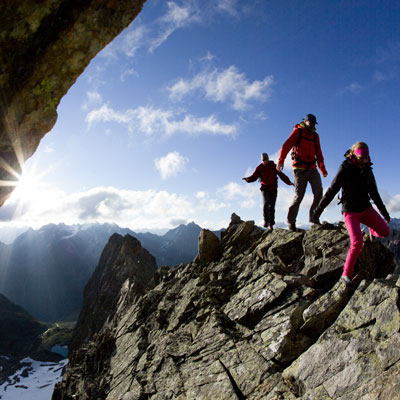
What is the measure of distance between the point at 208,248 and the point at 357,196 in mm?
16050

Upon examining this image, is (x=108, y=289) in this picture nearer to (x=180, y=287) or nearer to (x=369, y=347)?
(x=180, y=287)

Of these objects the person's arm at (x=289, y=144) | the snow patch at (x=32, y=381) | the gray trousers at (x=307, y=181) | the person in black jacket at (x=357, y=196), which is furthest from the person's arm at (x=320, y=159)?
the snow patch at (x=32, y=381)

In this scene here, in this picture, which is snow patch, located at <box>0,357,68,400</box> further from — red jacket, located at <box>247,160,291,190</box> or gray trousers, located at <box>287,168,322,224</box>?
gray trousers, located at <box>287,168,322,224</box>

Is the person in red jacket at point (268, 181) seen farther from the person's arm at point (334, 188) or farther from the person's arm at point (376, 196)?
the person's arm at point (376, 196)

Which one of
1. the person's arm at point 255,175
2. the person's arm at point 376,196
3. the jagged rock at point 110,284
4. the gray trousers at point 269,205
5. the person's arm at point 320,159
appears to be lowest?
the jagged rock at point 110,284

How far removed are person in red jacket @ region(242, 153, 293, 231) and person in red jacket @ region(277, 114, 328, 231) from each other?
4.40m

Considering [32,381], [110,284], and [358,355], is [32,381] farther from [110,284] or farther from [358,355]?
[358,355]

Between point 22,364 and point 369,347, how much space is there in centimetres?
23868

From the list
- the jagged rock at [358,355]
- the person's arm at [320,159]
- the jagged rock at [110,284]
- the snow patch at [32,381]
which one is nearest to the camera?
the jagged rock at [358,355]

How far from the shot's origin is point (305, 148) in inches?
588

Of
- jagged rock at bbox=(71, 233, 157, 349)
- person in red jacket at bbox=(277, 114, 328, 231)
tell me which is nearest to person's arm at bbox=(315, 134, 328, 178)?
person in red jacket at bbox=(277, 114, 328, 231)

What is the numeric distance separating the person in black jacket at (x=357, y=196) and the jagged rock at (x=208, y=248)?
14.7 meters

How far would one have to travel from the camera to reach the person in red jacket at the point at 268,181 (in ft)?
65.8

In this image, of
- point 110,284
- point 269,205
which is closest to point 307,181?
point 269,205
